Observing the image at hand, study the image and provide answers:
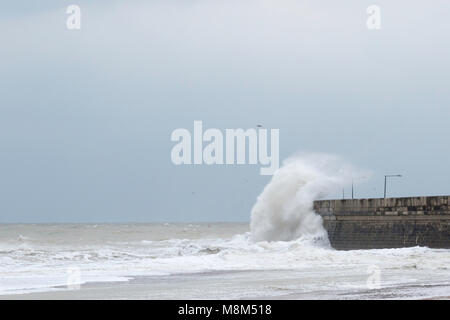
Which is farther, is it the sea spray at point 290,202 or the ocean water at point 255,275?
the sea spray at point 290,202

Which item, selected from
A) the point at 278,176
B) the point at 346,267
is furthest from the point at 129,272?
the point at 278,176

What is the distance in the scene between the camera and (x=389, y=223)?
24.9 meters

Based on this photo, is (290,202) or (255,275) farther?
(290,202)

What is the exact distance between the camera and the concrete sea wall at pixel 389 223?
899 inches

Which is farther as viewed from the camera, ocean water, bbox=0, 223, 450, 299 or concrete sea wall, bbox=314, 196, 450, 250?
concrete sea wall, bbox=314, 196, 450, 250

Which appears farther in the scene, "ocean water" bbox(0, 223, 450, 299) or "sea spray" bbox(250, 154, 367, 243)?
"sea spray" bbox(250, 154, 367, 243)

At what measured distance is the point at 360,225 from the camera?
26484 millimetres

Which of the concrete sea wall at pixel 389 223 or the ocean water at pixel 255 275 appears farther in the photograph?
the concrete sea wall at pixel 389 223

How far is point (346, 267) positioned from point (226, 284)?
510 cm

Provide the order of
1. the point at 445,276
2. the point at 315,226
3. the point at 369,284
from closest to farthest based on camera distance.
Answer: the point at 369,284 → the point at 445,276 → the point at 315,226

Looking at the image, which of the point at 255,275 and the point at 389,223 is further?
the point at 389,223

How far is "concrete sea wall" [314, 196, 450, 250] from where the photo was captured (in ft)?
74.9

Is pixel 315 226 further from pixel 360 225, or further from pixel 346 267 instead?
pixel 346 267
